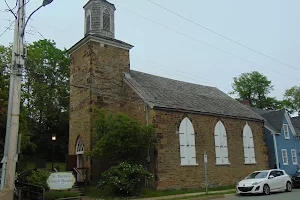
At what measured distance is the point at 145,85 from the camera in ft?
81.3

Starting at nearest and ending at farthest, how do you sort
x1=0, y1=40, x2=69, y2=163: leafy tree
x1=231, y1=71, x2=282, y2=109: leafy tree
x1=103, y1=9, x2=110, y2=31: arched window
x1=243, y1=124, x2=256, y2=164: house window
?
x1=103, y1=9, x2=110, y2=31: arched window < x1=243, y1=124, x2=256, y2=164: house window < x1=0, y1=40, x2=69, y2=163: leafy tree < x1=231, y1=71, x2=282, y2=109: leafy tree

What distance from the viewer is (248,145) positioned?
27688mm

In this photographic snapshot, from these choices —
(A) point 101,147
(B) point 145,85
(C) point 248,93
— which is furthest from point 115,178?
(C) point 248,93

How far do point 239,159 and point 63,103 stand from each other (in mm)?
24063

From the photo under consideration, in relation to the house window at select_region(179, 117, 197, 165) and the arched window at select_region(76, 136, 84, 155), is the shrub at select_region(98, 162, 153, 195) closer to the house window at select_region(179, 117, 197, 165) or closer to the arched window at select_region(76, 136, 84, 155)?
the house window at select_region(179, 117, 197, 165)

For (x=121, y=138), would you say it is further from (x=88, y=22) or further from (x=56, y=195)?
(x=88, y=22)

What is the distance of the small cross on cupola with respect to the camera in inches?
971

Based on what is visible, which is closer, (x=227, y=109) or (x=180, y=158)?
(x=180, y=158)

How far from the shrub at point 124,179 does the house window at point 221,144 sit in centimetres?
827

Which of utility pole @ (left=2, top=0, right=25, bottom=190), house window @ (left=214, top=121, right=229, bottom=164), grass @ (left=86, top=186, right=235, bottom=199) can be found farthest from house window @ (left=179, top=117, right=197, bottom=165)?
utility pole @ (left=2, top=0, right=25, bottom=190)

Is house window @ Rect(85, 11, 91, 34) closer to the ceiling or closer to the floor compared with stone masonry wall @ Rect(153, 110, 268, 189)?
closer to the ceiling

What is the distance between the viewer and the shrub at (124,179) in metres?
17.4

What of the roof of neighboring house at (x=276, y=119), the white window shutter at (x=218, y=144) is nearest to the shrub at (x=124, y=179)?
the white window shutter at (x=218, y=144)

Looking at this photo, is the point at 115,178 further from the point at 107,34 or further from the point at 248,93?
the point at 248,93
